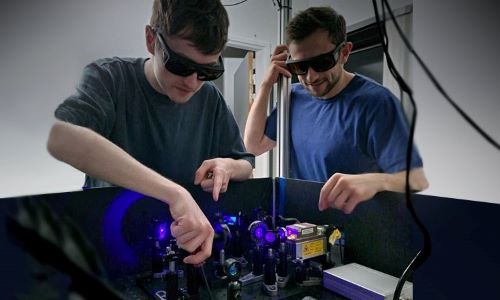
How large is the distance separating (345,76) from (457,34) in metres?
0.63

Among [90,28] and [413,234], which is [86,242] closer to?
[413,234]

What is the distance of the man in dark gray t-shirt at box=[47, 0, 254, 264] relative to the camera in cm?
82

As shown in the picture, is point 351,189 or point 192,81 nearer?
point 351,189

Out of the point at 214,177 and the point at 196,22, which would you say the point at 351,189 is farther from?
the point at 196,22

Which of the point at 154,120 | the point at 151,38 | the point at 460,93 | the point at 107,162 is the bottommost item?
the point at 107,162

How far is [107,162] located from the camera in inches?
32.3

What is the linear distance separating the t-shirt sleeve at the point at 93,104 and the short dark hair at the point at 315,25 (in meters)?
0.74

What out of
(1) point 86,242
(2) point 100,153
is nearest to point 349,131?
(2) point 100,153

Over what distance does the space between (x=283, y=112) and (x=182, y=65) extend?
61 centimetres

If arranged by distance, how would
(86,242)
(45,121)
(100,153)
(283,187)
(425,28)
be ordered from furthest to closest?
(45,121), (425,28), (283,187), (100,153), (86,242)

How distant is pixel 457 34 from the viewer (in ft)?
4.89

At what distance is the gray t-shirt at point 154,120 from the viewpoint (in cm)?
112

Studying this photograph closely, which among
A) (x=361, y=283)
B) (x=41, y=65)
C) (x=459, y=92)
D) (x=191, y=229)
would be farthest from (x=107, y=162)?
(x=459, y=92)

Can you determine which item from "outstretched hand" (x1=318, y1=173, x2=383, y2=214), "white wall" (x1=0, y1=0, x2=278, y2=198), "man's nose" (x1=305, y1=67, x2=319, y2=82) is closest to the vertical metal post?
"man's nose" (x1=305, y1=67, x2=319, y2=82)
